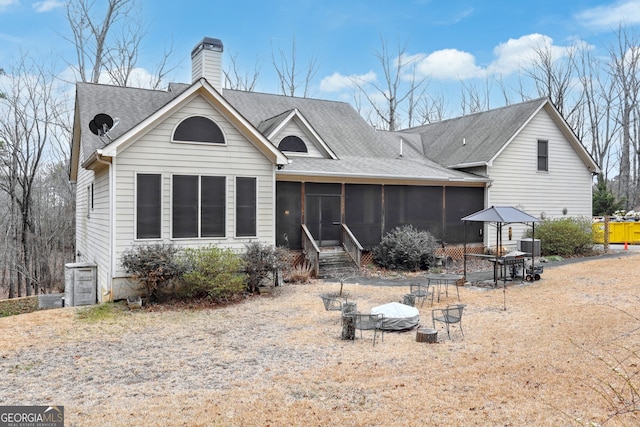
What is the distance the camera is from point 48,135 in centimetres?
2430

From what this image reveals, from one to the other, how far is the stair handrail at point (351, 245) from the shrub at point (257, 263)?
3850mm

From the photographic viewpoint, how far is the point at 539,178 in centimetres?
2078

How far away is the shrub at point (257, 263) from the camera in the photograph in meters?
12.3

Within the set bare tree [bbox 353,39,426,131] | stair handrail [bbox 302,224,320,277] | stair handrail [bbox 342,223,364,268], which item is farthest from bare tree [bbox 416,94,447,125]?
stair handrail [bbox 302,224,320,277]

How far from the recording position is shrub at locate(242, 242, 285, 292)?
40.4ft

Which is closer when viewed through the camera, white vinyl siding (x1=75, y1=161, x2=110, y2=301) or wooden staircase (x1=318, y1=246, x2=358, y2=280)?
white vinyl siding (x1=75, y1=161, x2=110, y2=301)

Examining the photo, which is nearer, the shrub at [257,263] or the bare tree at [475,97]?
the shrub at [257,263]

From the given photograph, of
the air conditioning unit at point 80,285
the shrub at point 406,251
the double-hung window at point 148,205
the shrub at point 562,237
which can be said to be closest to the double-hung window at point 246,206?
the double-hung window at point 148,205

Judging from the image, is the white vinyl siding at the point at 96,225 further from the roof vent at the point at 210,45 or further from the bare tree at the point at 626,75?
the bare tree at the point at 626,75

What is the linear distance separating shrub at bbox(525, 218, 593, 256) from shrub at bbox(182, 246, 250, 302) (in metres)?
13.3

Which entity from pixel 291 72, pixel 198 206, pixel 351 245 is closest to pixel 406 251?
pixel 351 245

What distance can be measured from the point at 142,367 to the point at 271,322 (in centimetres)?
310

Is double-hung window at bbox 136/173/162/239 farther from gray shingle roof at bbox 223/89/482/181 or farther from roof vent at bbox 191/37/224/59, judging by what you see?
roof vent at bbox 191/37/224/59

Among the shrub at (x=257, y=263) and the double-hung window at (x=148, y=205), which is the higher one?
the double-hung window at (x=148, y=205)
